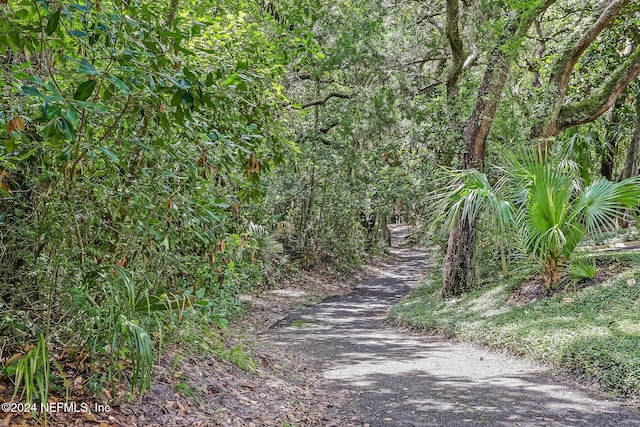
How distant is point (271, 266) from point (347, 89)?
224 inches

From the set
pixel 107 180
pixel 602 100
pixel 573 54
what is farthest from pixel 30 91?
pixel 602 100

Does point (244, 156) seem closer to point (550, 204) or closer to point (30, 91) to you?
point (30, 91)

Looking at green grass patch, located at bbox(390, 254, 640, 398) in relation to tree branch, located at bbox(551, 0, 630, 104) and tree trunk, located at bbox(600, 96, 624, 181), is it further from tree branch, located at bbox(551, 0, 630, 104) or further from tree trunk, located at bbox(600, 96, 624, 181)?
tree trunk, located at bbox(600, 96, 624, 181)

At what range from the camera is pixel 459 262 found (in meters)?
9.84

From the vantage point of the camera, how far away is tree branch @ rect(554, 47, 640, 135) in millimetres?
8747

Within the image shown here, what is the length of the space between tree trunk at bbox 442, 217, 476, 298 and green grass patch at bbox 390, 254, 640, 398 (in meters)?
0.50

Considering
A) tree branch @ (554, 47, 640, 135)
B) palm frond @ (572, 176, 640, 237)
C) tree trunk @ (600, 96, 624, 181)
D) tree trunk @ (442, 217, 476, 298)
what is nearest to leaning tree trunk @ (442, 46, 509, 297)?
tree trunk @ (442, 217, 476, 298)

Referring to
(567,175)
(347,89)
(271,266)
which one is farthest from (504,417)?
(347,89)

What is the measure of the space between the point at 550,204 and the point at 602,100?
3.27 m

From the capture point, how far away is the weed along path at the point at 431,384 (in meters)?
4.13

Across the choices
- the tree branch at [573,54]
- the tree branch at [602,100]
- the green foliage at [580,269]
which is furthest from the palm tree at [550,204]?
the tree branch at [573,54]

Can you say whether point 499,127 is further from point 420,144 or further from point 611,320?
point 611,320

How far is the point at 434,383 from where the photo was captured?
526 centimetres

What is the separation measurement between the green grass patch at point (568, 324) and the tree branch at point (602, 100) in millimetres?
2762
